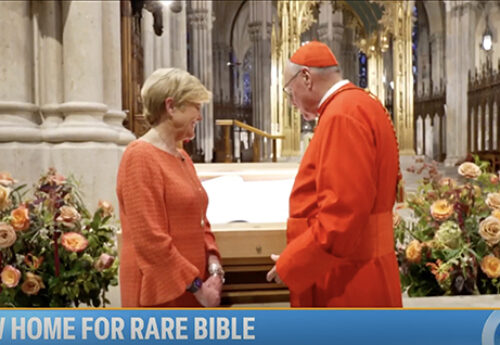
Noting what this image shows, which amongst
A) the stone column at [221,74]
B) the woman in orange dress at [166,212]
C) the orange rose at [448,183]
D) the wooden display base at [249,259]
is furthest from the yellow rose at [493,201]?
the stone column at [221,74]

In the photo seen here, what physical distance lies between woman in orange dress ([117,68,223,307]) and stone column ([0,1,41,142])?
2.79m

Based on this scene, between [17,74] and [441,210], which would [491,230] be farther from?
[17,74]

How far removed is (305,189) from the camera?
1.93 metres

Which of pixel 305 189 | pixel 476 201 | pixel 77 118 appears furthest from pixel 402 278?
pixel 77 118

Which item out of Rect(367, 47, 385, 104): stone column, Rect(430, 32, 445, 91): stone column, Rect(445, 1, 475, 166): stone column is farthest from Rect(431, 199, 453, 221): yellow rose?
Rect(430, 32, 445, 91): stone column

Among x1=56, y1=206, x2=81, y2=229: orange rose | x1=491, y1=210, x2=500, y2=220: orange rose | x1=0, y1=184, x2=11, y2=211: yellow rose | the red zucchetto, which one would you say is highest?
the red zucchetto

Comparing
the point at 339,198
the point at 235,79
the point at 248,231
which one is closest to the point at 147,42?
the point at 248,231

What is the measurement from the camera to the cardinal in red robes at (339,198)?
1.73 meters

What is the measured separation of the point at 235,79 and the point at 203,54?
36.0 ft

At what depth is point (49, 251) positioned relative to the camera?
A: 2.69m

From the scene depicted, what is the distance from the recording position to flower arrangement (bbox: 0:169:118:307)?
2551 millimetres

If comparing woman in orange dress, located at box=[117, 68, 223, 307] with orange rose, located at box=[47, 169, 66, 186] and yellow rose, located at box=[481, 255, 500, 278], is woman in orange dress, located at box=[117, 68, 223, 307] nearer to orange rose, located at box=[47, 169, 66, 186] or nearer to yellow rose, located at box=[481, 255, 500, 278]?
orange rose, located at box=[47, 169, 66, 186]

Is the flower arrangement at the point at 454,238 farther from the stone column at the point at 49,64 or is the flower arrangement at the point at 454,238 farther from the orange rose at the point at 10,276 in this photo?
the stone column at the point at 49,64

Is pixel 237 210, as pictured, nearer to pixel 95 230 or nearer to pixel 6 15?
pixel 95 230
